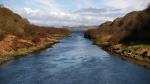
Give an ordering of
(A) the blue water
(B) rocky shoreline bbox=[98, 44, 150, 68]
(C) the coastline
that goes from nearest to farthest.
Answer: (A) the blue water < (C) the coastline < (B) rocky shoreline bbox=[98, 44, 150, 68]

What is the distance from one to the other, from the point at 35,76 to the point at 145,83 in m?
19.3

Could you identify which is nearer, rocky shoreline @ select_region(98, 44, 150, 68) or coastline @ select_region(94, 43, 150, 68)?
coastline @ select_region(94, 43, 150, 68)

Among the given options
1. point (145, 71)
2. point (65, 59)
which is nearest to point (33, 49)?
point (65, 59)

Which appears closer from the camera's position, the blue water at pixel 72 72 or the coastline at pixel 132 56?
the blue water at pixel 72 72

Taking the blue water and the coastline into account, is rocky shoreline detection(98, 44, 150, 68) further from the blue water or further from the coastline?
the blue water

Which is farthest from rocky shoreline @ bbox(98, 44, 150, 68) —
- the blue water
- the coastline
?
the blue water

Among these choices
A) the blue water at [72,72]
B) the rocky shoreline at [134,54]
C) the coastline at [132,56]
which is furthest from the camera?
the rocky shoreline at [134,54]

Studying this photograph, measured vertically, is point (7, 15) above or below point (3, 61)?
above

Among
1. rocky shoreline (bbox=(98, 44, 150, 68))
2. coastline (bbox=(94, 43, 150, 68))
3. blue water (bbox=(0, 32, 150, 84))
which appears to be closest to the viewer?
blue water (bbox=(0, 32, 150, 84))

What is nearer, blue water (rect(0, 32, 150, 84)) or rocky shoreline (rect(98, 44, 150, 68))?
blue water (rect(0, 32, 150, 84))

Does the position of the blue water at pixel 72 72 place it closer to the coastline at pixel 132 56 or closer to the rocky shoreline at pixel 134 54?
the coastline at pixel 132 56

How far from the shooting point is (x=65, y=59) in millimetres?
82188

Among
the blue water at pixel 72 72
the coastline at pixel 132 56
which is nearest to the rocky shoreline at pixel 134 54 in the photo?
the coastline at pixel 132 56

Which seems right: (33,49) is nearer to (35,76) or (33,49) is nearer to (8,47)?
(8,47)
